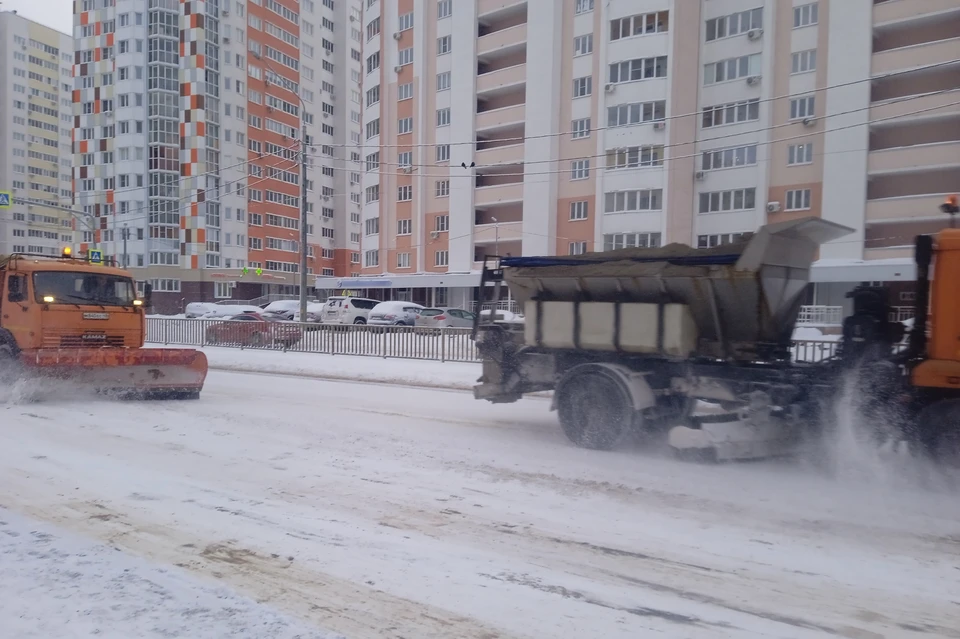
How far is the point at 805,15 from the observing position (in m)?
37.9

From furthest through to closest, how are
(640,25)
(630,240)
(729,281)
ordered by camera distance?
(630,240)
(640,25)
(729,281)

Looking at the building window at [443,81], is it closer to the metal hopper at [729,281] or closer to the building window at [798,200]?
the building window at [798,200]

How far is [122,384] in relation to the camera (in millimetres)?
11867

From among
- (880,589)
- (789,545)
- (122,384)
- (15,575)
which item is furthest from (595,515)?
(122,384)

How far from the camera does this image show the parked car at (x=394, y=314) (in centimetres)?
3434

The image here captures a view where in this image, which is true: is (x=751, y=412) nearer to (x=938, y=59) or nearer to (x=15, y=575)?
(x=15, y=575)

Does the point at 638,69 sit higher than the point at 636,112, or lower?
higher

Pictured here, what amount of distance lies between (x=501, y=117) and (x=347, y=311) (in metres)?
18.7

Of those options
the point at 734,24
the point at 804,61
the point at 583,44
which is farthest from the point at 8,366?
the point at 583,44

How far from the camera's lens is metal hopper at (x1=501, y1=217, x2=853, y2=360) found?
788 centimetres

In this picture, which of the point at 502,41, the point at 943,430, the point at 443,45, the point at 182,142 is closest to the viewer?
the point at 943,430

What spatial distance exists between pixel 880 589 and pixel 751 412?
11.5ft

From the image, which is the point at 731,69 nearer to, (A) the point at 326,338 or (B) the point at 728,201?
(B) the point at 728,201

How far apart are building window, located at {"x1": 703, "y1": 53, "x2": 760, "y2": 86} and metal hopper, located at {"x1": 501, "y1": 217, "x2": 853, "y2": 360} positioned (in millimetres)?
34657
